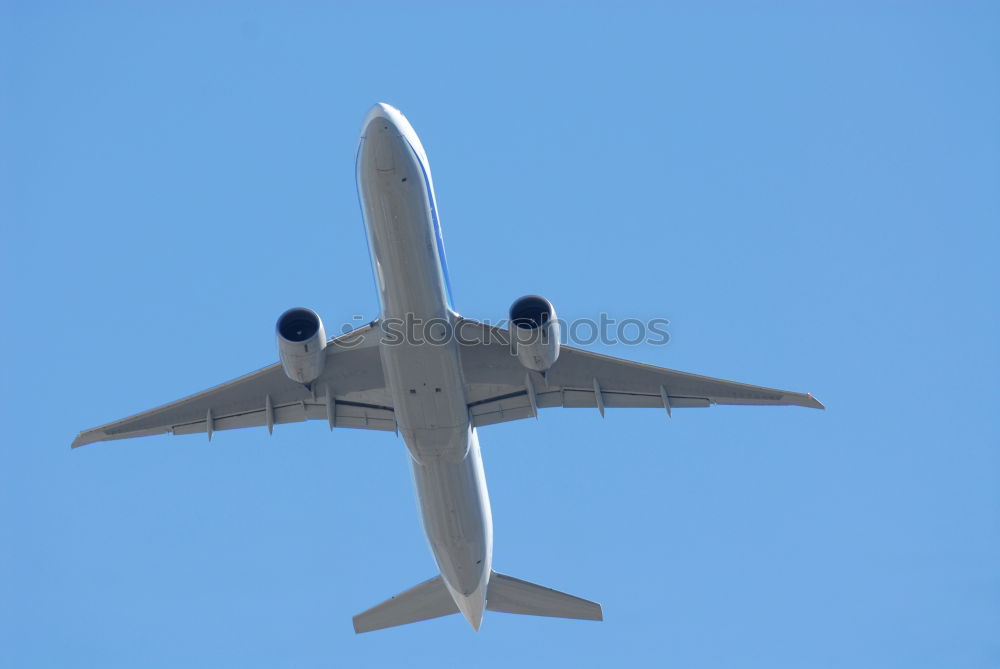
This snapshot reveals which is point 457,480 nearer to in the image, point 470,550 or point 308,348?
point 470,550

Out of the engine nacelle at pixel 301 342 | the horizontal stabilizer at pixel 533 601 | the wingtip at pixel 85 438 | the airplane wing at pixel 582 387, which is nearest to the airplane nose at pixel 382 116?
the engine nacelle at pixel 301 342

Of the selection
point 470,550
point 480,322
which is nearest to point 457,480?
point 470,550

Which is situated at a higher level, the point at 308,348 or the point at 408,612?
the point at 308,348

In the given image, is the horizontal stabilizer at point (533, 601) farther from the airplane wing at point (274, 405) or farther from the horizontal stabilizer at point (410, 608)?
the airplane wing at point (274, 405)

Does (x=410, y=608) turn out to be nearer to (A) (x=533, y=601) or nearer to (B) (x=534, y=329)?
(A) (x=533, y=601)

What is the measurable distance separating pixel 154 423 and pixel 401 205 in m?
8.94

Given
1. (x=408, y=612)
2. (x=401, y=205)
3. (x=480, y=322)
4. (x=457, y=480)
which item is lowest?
(x=408, y=612)

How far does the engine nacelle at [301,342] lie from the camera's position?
2078cm

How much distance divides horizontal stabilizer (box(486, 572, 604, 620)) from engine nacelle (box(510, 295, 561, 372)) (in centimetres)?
657

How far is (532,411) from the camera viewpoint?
78.9 feet

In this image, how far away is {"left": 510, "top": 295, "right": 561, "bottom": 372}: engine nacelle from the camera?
21.0m

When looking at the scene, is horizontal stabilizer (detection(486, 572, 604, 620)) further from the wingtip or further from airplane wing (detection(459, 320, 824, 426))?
the wingtip

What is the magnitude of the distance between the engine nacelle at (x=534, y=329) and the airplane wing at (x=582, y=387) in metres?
1.94

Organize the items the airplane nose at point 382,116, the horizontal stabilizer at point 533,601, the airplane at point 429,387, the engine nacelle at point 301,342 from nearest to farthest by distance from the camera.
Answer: the airplane nose at point 382,116 < the airplane at point 429,387 < the engine nacelle at point 301,342 < the horizontal stabilizer at point 533,601
